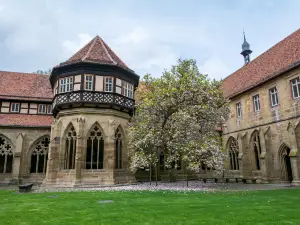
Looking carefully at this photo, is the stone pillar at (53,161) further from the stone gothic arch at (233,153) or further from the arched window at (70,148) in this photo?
the stone gothic arch at (233,153)

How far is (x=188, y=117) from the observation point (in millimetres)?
16016

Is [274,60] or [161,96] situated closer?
[161,96]

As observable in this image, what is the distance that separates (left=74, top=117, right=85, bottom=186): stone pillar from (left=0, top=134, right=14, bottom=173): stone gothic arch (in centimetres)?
907

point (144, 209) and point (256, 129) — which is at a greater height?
point (256, 129)

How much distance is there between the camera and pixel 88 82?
756 inches

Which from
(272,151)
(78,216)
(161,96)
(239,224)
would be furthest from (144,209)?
(272,151)

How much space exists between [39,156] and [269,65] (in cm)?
2327

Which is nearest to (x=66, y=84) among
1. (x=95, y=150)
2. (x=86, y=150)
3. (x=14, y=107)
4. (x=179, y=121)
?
(x=86, y=150)

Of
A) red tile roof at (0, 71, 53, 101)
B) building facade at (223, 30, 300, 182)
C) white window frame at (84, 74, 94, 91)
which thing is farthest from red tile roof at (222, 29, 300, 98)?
red tile roof at (0, 71, 53, 101)

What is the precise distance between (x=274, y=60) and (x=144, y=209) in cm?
1968

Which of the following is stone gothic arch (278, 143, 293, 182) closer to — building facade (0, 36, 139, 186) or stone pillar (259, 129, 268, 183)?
stone pillar (259, 129, 268, 183)

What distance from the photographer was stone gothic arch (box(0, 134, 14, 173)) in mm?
22578

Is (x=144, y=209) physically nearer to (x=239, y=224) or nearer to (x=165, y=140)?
(x=239, y=224)

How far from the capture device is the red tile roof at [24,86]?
24594 millimetres
